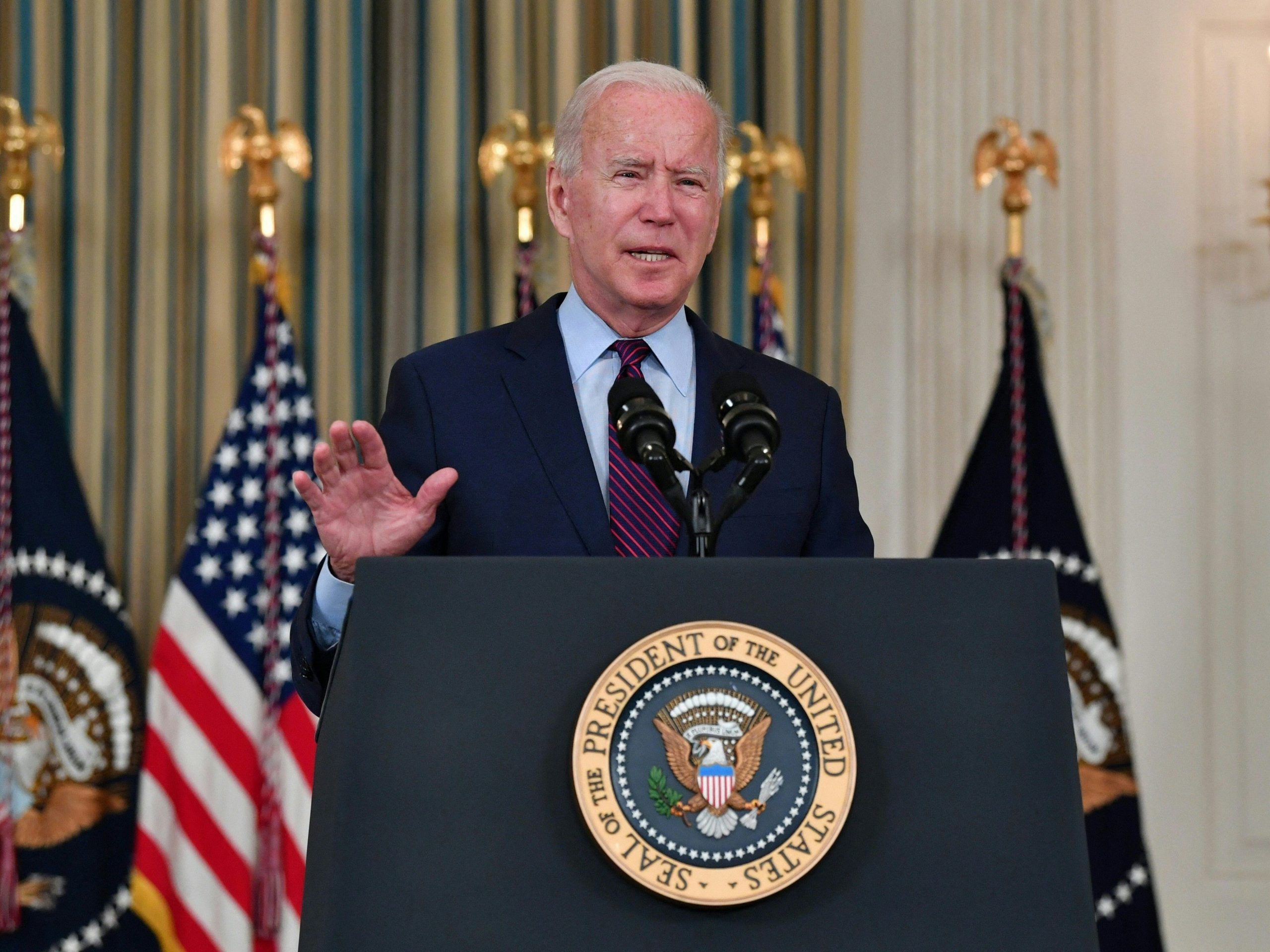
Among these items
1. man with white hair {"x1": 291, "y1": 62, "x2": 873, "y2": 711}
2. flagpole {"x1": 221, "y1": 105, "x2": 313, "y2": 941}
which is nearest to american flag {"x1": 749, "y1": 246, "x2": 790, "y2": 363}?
flagpole {"x1": 221, "y1": 105, "x2": 313, "y2": 941}

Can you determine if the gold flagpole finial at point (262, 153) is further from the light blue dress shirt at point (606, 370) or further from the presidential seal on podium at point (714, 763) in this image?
the presidential seal on podium at point (714, 763)

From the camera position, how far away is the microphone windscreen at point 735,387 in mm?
1484

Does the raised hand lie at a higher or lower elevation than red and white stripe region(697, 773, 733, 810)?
higher

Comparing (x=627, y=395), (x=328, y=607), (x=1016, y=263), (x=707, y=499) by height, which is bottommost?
(x=328, y=607)

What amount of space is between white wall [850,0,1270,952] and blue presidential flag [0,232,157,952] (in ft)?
7.84

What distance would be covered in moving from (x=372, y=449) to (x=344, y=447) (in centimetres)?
4

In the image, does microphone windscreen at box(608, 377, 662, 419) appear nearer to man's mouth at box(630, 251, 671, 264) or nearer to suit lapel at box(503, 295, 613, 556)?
suit lapel at box(503, 295, 613, 556)

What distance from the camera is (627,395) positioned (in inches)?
58.0

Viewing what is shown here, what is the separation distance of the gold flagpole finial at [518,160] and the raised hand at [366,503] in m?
2.76

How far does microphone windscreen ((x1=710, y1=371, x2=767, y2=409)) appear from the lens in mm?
1484

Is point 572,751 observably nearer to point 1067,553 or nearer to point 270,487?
point 270,487

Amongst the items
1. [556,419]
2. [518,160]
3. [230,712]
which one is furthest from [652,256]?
[230,712]

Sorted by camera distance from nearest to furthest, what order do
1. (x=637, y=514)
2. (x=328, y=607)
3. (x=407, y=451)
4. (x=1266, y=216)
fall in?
(x=328, y=607)
(x=637, y=514)
(x=407, y=451)
(x=1266, y=216)

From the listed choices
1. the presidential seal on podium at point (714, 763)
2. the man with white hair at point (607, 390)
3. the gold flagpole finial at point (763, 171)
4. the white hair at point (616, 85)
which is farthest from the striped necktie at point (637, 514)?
the gold flagpole finial at point (763, 171)
